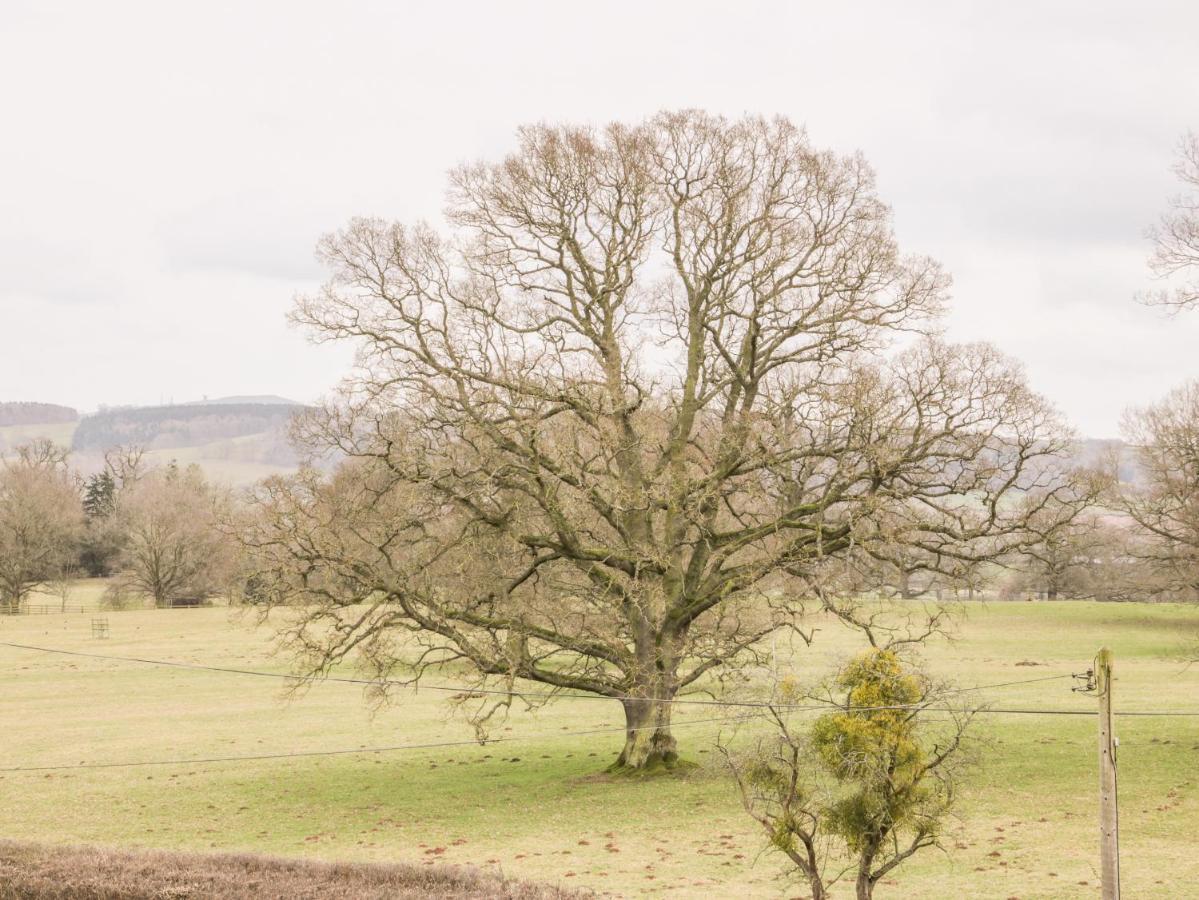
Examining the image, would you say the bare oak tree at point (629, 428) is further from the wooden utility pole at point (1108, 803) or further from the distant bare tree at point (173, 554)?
the distant bare tree at point (173, 554)

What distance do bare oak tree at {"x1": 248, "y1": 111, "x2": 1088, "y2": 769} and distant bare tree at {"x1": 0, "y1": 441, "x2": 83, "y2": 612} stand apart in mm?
76138

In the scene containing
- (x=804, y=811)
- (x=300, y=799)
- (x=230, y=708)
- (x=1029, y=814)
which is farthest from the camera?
(x=230, y=708)

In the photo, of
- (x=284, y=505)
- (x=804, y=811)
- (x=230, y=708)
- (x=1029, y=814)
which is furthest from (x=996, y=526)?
(x=230, y=708)

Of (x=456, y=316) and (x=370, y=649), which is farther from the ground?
(x=456, y=316)

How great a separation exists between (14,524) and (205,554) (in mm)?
15708

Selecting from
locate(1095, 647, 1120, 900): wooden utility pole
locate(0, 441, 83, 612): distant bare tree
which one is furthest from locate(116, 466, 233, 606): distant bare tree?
locate(1095, 647, 1120, 900): wooden utility pole

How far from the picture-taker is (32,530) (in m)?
94.1

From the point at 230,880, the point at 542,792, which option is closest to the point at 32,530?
the point at 542,792

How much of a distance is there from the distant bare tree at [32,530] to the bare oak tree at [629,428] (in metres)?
76.1

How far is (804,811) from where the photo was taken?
1549 cm

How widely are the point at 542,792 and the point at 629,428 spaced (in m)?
9.81

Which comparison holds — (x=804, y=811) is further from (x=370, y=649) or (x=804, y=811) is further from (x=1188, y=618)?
(x=1188, y=618)

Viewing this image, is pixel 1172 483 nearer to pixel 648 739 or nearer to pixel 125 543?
pixel 648 739

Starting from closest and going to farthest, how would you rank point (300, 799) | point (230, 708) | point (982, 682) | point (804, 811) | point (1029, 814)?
point (804, 811), point (1029, 814), point (300, 799), point (982, 682), point (230, 708)
